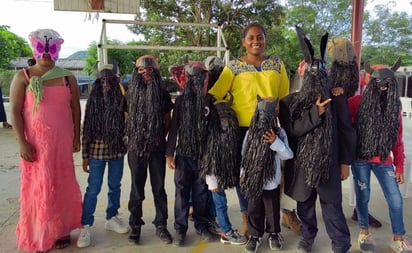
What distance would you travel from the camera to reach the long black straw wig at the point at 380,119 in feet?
9.02

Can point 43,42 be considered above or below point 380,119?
Result: above

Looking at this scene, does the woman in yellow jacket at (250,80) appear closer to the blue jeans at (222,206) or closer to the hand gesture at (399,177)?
the blue jeans at (222,206)

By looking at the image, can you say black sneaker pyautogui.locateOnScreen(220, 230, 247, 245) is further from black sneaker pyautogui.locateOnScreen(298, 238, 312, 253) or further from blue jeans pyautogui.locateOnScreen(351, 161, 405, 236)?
blue jeans pyautogui.locateOnScreen(351, 161, 405, 236)

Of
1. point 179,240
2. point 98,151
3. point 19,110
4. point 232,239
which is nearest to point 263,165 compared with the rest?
point 232,239

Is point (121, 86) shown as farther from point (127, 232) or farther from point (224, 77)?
point (127, 232)

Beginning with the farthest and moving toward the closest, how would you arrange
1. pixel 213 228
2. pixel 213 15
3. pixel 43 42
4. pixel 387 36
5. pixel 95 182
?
pixel 387 36 < pixel 213 15 < pixel 213 228 < pixel 95 182 < pixel 43 42

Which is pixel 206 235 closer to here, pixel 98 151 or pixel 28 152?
pixel 98 151

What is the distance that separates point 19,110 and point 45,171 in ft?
1.79

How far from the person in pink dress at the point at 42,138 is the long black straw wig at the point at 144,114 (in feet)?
1.86

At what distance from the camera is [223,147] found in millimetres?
2820

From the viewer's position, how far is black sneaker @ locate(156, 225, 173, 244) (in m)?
3.12

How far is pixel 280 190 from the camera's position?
9.90 feet

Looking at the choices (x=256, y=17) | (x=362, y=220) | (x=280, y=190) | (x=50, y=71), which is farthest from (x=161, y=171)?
(x=256, y=17)

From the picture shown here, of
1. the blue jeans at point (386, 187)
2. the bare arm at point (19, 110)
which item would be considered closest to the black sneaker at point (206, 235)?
the blue jeans at point (386, 187)
